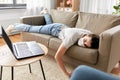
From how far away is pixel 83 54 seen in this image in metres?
1.83


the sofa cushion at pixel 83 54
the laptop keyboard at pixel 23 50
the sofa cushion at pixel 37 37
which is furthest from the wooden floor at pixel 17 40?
the laptop keyboard at pixel 23 50

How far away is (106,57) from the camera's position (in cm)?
175

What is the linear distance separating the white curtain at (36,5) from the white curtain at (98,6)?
29.8 inches

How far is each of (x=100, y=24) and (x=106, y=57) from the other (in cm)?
60

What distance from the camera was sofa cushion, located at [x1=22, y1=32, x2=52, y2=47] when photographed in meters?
2.27

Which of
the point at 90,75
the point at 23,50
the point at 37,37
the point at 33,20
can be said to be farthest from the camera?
the point at 33,20

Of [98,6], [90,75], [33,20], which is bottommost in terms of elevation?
[90,75]

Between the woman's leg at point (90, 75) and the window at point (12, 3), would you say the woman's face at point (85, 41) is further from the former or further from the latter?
the window at point (12, 3)

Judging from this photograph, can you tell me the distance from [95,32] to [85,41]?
0.41 m

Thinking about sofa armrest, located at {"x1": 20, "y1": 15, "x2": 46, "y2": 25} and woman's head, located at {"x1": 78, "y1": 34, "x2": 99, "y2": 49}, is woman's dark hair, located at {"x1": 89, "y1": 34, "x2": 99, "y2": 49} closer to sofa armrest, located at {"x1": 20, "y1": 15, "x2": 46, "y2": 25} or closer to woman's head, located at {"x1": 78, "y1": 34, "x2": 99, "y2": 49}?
woman's head, located at {"x1": 78, "y1": 34, "x2": 99, "y2": 49}

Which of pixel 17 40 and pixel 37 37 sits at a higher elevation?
pixel 37 37

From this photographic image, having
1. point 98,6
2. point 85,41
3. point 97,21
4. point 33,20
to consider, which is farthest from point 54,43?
point 98,6

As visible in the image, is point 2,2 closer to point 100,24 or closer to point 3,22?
point 3,22

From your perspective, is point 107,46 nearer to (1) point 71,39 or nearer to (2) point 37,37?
(1) point 71,39
